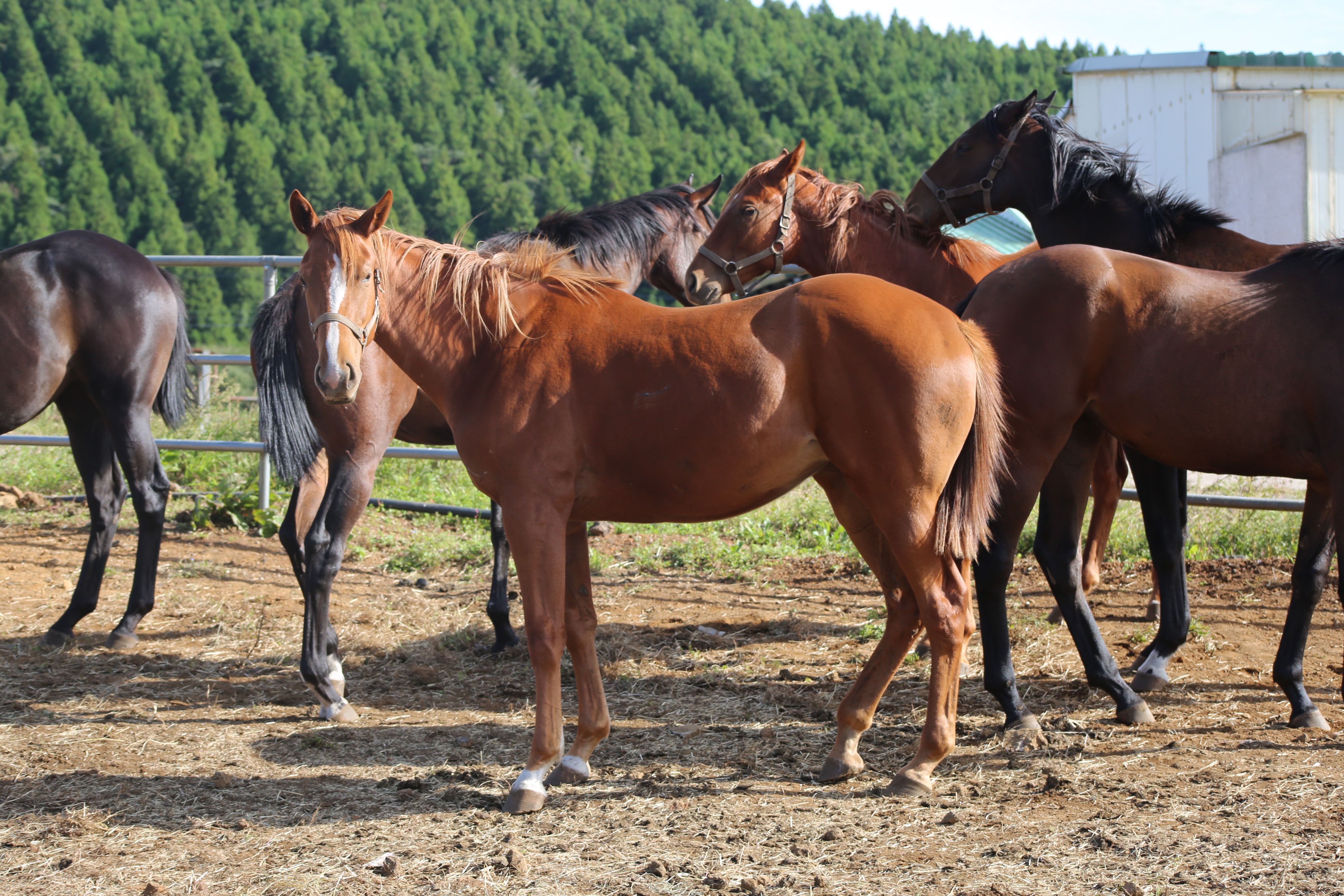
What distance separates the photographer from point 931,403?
10.1ft

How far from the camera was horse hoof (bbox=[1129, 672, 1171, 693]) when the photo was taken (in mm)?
4188

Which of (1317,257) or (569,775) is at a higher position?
(1317,257)

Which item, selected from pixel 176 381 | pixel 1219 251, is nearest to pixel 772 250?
pixel 1219 251

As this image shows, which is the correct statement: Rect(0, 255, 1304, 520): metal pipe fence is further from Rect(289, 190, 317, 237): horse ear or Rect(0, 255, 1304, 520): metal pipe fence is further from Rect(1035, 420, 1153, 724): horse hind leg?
Rect(289, 190, 317, 237): horse ear

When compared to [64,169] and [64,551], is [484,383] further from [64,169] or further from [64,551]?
[64,169]

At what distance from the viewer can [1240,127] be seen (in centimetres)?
1238

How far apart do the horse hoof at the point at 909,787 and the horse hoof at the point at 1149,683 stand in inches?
54.0

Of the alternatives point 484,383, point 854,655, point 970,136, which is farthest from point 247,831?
point 970,136

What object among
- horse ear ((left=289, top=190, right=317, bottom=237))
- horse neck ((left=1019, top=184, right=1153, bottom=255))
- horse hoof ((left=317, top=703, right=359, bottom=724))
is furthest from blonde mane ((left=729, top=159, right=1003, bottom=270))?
horse hoof ((left=317, top=703, right=359, bottom=724))

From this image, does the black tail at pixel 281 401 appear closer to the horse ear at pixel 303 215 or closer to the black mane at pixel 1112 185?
the horse ear at pixel 303 215

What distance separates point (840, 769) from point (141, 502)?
3644mm

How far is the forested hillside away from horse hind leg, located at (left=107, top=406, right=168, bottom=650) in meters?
34.7

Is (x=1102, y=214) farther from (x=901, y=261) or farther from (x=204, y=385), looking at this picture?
(x=204, y=385)

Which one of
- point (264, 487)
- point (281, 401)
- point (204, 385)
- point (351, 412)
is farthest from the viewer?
point (204, 385)
